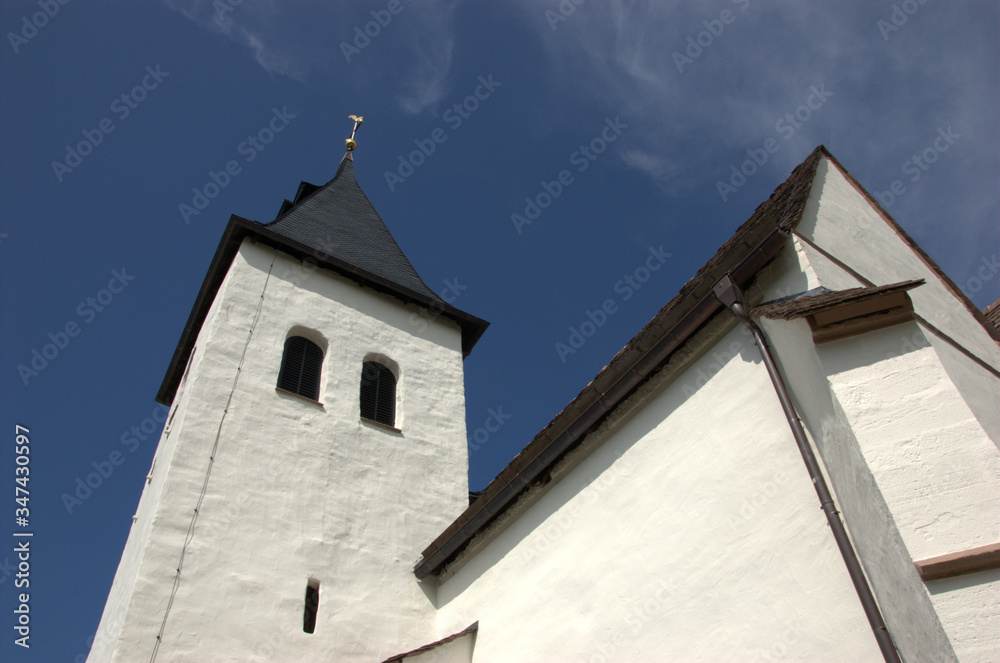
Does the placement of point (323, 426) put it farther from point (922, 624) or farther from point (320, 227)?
point (922, 624)

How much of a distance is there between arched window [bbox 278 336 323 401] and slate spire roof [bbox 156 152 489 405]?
1.68 meters

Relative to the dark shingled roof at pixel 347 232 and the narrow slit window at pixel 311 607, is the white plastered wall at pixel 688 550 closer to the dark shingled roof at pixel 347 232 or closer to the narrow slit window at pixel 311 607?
the narrow slit window at pixel 311 607

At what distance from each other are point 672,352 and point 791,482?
5.26 feet

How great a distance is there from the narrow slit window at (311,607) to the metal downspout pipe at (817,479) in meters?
5.41

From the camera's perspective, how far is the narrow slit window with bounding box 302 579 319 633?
793 cm

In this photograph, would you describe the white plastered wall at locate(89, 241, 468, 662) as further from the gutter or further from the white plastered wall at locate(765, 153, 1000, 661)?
the white plastered wall at locate(765, 153, 1000, 661)

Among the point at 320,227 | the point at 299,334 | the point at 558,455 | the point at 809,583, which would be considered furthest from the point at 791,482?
the point at 320,227

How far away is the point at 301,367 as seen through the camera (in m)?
10.6

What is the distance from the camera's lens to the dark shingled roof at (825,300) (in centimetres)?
446

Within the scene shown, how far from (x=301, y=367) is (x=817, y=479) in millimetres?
7611

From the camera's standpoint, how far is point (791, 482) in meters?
5.03

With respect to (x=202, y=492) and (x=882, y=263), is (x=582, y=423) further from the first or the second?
(x=202, y=492)

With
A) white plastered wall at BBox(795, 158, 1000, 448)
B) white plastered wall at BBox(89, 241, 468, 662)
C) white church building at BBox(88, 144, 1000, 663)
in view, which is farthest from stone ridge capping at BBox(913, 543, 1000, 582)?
white plastered wall at BBox(89, 241, 468, 662)

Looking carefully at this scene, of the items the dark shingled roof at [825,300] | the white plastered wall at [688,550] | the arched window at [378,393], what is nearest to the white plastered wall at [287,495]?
the arched window at [378,393]
